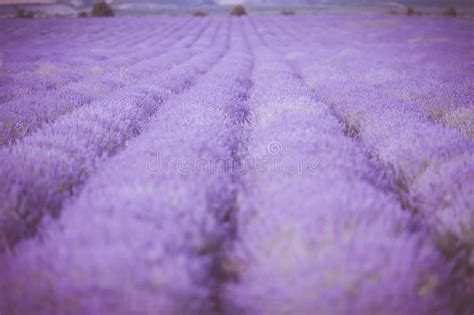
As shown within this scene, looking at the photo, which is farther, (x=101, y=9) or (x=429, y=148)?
(x=101, y=9)

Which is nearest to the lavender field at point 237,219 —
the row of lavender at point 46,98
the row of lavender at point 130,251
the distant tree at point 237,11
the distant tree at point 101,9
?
the row of lavender at point 130,251

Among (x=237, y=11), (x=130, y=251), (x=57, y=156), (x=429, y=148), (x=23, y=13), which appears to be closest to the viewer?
(x=130, y=251)

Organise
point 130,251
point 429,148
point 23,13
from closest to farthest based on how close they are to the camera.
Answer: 1. point 130,251
2. point 429,148
3. point 23,13

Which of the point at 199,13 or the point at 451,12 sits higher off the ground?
the point at 199,13

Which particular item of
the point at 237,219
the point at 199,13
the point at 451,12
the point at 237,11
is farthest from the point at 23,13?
the point at 451,12

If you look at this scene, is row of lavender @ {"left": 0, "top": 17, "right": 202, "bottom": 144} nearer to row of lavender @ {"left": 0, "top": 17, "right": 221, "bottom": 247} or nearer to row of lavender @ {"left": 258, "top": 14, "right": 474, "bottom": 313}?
row of lavender @ {"left": 0, "top": 17, "right": 221, "bottom": 247}

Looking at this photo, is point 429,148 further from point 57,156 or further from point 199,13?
point 199,13

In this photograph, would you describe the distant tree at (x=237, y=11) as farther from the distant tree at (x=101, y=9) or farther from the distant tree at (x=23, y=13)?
the distant tree at (x=23, y=13)

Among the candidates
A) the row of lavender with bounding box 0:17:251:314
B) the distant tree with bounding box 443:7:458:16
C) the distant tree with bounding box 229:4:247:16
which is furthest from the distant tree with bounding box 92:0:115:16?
the row of lavender with bounding box 0:17:251:314

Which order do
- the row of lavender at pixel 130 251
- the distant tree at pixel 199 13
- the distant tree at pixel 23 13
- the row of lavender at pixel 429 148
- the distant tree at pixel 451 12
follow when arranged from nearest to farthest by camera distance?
the row of lavender at pixel 130 251
the row of lavender at pixel 429 148
the distant tree at pixel 451 12
the distant tree at pixel 23 13
the distant tree at pixel 199 13
